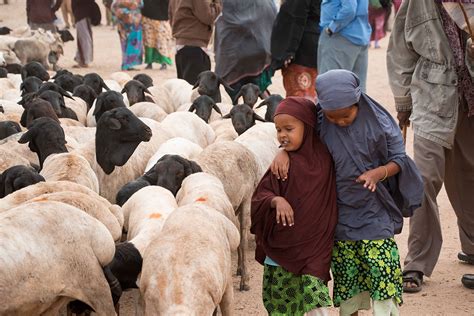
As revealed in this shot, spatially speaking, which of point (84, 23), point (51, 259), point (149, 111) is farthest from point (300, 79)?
point (84, 23)

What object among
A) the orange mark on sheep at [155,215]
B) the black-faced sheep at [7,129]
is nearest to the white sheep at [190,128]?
the black-faced sheep at [7,129]

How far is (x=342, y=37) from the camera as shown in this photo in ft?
33.3

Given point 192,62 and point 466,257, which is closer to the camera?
point 466,257

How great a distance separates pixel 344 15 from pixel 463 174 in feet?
11.4

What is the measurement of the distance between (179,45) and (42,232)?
8.35 meters

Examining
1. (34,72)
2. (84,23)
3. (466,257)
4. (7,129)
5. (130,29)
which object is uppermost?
(7,129)

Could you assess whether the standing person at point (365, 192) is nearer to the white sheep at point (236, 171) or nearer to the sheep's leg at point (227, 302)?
the sheep's leg at point (227, 302)

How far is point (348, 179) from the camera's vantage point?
16.5 ft

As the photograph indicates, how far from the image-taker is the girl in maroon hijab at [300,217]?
4961 mm

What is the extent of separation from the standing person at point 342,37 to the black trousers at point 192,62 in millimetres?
2965

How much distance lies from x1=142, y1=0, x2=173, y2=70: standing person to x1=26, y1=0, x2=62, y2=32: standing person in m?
2.45

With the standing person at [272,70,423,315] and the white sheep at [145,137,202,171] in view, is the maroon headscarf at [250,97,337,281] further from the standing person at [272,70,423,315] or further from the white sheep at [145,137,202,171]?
the white sheep at [145,137,202,171]

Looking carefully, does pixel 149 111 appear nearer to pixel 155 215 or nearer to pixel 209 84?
pixel 209 84

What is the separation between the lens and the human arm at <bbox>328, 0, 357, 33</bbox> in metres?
9.87
